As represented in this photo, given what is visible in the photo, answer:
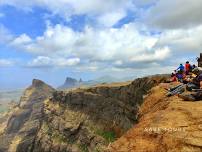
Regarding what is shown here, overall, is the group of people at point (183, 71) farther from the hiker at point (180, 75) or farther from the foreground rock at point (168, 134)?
the foreground rock at point (168, 134)

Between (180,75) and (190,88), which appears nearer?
(190,88)

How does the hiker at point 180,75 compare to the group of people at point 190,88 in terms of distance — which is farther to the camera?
the hiker at point 180,75

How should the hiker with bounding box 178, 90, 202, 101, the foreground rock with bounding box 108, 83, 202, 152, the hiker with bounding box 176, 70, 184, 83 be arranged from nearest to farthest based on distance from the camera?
the foreground rock with bounding box 108, 83, 202, 152 < the hiker with bounding box 178, 90, 202, 101 < the hiker with bounding box 176, 70, 184, 83

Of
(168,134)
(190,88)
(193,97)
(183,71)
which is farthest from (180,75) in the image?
(168,134)

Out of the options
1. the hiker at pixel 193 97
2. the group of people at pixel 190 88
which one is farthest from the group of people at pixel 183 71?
the hiker at pixel 193 97

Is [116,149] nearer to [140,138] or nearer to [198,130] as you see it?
[140,138]

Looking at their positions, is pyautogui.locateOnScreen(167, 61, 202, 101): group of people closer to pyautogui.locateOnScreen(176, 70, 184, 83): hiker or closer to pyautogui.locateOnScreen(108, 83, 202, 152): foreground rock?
pyautogui.locateOnScreen(176, 70, 184, 83): hiker

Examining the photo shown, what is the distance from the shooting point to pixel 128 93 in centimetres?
17288

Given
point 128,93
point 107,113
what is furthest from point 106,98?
point 128,93

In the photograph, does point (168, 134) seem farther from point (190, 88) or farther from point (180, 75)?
point (180, 75)

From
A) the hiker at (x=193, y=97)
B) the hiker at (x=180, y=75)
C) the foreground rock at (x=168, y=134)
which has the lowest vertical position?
the foreground rock at (x=168, y=134)

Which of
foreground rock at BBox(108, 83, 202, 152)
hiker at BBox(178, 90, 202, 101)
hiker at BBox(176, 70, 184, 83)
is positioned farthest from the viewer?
hiker at BBox(176, 70, 184, 83)

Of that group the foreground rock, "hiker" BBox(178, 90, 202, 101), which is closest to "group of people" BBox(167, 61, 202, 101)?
"hiker" BBox(178, 90, 202, 101)

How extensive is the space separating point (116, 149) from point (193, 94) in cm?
1273
